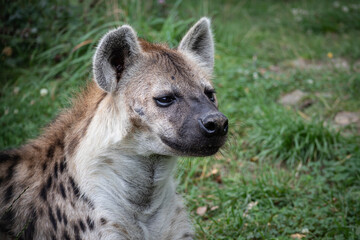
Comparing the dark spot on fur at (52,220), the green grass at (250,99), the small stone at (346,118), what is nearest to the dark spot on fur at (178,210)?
the green grass at (250,99)

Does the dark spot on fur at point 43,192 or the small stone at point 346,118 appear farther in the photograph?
the small stone at point 346,118

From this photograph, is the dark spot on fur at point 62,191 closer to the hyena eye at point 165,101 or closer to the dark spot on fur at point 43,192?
the dark spot on fur at point 43,192

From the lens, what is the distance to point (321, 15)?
8.20 m

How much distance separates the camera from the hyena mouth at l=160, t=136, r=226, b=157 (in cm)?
250

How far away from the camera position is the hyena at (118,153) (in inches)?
100

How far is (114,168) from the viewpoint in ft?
8.79

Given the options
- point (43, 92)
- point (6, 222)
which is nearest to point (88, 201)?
point (6, 222)

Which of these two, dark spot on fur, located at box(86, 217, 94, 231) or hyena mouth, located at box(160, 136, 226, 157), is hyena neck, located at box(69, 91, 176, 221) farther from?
hyena mouth, located at box(160, 136, 226, 157)

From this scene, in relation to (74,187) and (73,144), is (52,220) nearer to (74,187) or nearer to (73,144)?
(74,187)

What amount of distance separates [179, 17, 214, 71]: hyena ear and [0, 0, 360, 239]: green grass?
596 millimetres

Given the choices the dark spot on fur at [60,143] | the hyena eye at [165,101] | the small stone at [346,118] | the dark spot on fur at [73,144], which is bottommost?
the small stone at [346,118]

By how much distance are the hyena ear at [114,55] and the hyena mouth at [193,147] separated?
499mm

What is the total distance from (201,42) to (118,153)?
1111 mm

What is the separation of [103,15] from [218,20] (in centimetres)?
235
